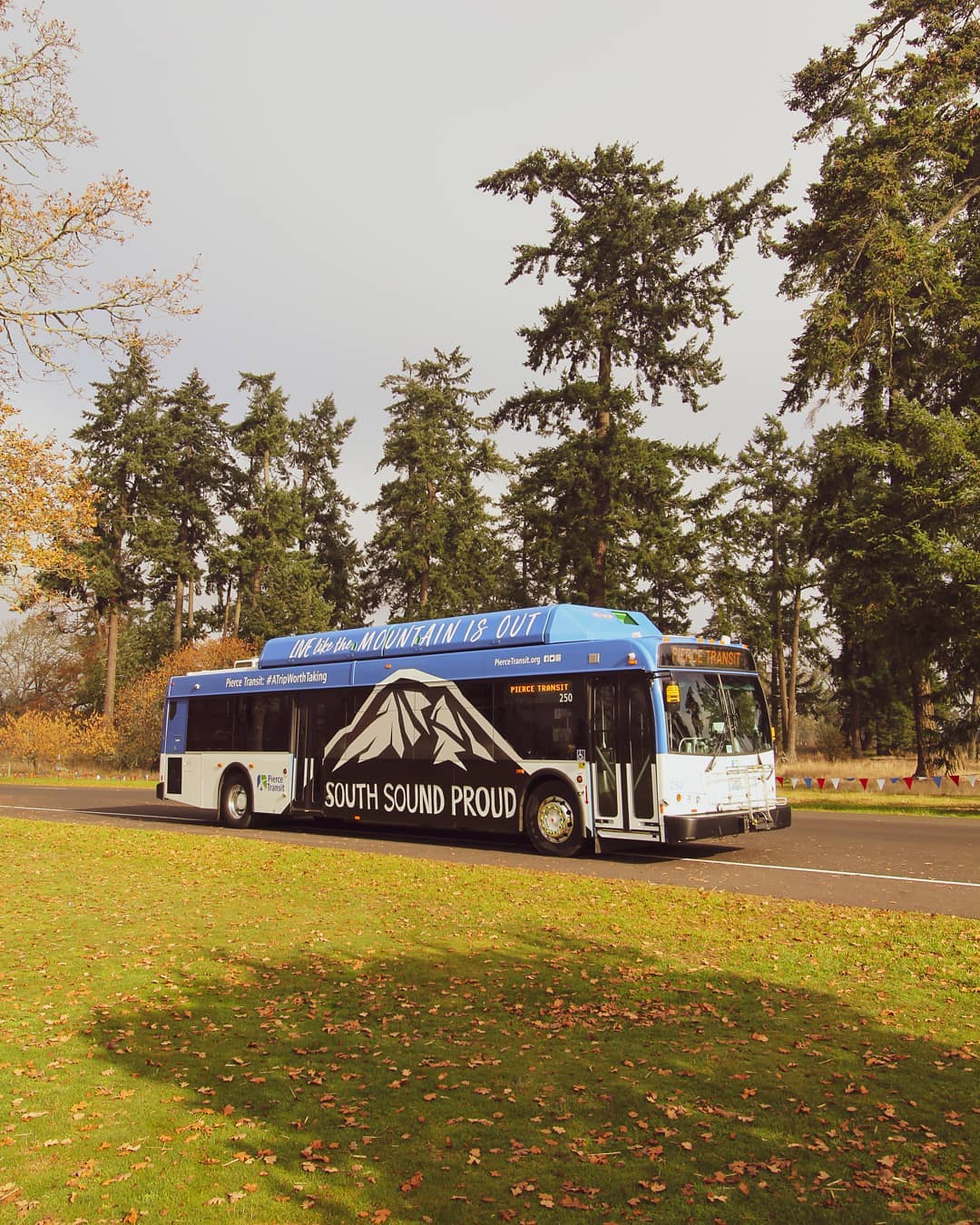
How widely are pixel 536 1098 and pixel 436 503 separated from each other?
5241cm

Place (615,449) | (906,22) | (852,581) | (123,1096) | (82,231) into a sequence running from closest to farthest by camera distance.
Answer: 1. (123,1096)
2. (82,231)
3. (906,22)
4. (852,581)
5. (615,449)

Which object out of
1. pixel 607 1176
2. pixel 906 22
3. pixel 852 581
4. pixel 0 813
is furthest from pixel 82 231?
pixel 852 581

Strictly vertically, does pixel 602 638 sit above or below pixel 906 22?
below

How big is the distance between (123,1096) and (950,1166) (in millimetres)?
3905

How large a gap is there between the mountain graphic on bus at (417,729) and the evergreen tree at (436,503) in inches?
1327

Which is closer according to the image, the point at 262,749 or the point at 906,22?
the point at 262,749

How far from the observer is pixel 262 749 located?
67.1 feet

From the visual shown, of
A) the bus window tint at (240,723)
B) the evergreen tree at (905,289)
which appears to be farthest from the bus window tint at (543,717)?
the evergreen tree at (905,289)

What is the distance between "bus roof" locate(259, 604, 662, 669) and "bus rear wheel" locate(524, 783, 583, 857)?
2367mm

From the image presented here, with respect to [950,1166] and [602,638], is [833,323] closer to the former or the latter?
[602,638]

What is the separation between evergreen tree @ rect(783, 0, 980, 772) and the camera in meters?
22.9

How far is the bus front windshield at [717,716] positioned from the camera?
14.1 m

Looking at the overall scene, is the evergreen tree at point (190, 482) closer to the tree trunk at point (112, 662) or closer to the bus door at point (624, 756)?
the tree trunk at point (112, 662)

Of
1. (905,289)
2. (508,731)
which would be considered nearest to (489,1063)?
(508,731)
